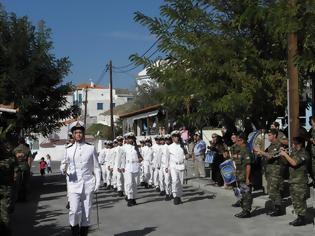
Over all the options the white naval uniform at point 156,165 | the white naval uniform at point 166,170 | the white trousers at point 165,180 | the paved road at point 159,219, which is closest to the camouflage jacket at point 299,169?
the paved road at point 159,219

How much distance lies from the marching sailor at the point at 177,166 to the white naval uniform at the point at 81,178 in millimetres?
5636

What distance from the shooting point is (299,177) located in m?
10.5

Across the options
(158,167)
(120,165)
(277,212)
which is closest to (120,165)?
(120,165)

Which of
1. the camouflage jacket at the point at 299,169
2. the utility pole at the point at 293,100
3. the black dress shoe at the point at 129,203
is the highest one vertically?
the utility pole at the point at 293,100

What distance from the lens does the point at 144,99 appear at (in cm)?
6506

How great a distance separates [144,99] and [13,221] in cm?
5268

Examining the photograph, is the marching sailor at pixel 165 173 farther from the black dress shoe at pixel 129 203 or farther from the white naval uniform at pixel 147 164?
the white naval uniform at pixel 147 164

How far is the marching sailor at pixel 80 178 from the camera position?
30.5 feet

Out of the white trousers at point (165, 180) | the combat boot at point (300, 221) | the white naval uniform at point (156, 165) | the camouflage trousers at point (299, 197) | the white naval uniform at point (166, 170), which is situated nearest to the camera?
the camouflage trousers at point (299, 197)

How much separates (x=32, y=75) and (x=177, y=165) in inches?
301

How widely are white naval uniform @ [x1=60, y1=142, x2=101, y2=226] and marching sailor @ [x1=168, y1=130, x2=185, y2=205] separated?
5636 millimetres

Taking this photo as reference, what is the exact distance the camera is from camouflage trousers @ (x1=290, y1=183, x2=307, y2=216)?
10.5 metres

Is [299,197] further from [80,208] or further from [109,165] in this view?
[109,165]

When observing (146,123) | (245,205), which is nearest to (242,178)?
(245,205)
